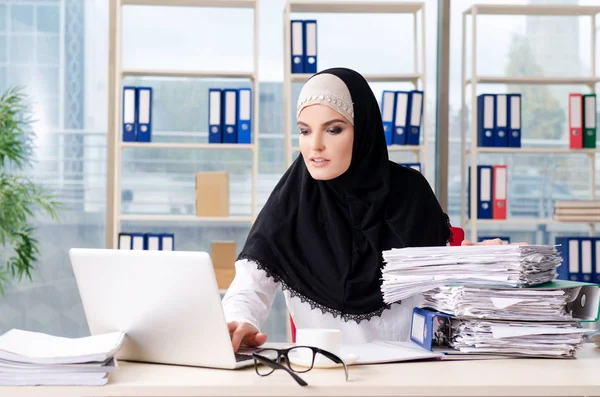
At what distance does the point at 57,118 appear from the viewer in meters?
4.43

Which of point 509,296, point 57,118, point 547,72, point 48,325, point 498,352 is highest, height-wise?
point 547,72

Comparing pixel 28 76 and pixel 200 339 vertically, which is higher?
pixel 28 76

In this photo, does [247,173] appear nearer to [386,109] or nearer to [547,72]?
[386,109]

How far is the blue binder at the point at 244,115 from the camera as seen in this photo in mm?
3996

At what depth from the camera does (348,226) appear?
191 centimetres

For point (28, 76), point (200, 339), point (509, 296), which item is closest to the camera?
point (200, 339)

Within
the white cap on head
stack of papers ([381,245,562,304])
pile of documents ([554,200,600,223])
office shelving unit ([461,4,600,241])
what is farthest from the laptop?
pile of documents ([554,200,600,223])

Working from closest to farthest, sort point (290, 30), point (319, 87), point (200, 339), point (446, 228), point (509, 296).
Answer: point (200, 339) < point (509, 296) < point (319, 87) < point (446, 228) < point (290, 30)

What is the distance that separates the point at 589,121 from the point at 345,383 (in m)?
3.52

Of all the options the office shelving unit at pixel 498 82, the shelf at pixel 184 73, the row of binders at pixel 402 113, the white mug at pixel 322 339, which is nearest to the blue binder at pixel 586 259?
the office shelving unit at pixel 498 82

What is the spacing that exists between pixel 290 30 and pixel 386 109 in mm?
664

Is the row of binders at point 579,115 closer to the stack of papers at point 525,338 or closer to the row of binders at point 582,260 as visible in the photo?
the row of binders at point 582,260

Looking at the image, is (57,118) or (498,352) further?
(57,118)

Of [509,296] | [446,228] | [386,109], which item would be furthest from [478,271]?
[386,109]
